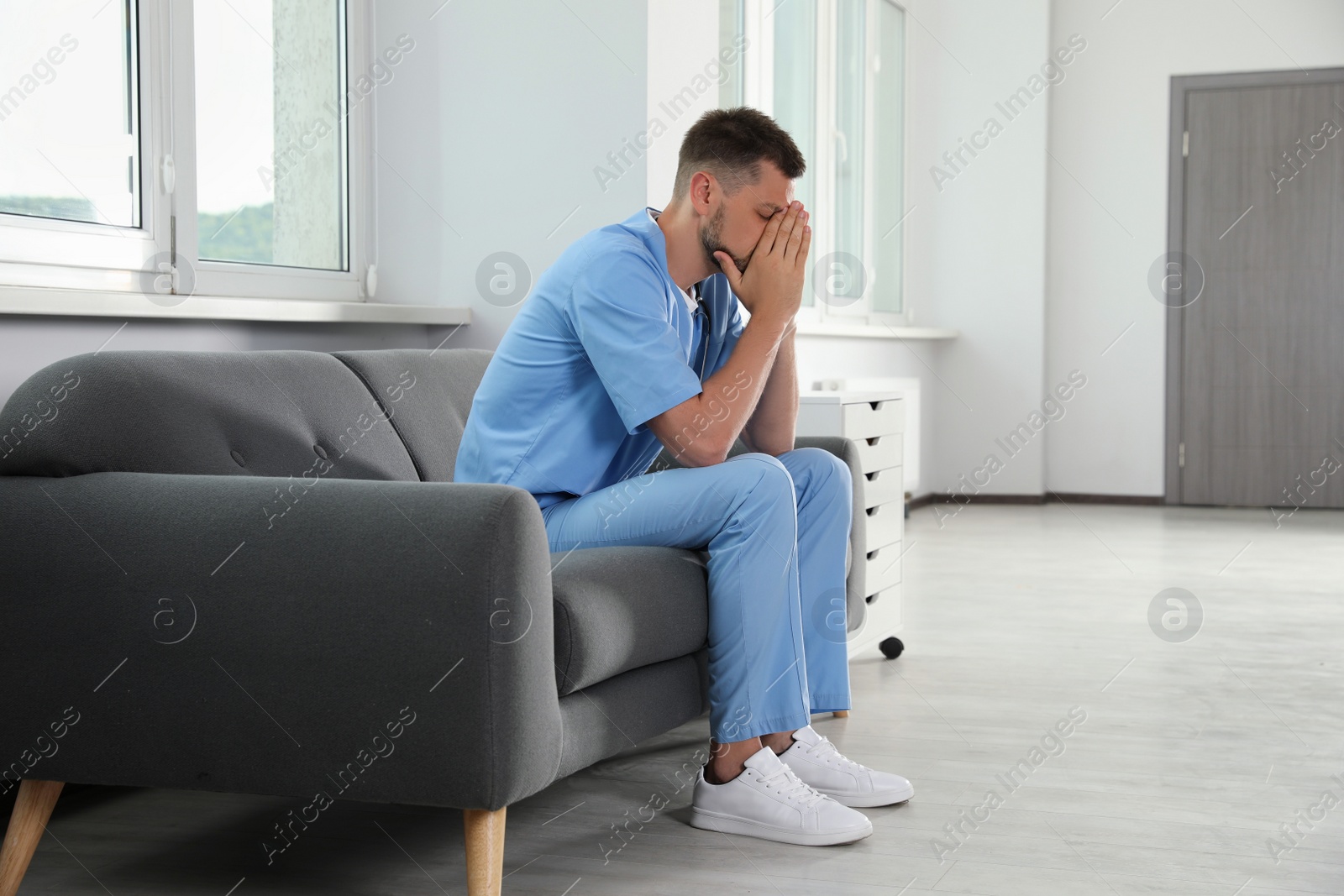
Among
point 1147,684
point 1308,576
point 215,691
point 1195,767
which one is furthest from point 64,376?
point 1308,576

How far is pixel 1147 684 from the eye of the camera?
3000 mm

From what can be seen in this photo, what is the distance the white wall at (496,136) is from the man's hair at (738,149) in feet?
4.02

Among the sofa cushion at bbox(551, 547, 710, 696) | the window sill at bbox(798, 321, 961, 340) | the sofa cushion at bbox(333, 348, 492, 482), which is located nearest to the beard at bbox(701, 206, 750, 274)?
the sofa cushion at bbox(551, 547, 710, 696)

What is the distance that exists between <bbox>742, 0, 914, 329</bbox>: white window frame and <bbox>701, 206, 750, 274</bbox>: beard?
7.39ft

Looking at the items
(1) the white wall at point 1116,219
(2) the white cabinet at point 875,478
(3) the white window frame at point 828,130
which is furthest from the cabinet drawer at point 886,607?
(1) the white wall at point 1116,219

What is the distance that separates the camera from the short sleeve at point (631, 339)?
6.35 ft

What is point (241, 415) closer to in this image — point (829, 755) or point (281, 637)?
point (281, 637)

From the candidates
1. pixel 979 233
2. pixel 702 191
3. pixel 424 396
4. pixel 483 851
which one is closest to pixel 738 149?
pixel 702 191

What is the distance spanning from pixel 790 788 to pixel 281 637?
78 cm

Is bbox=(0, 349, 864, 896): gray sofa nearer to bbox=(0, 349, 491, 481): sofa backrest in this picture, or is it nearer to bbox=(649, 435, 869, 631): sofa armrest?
bbox=(0, 349, 491, 481): sofa backrest

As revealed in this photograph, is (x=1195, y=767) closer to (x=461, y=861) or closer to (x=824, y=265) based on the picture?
(x=461, y=861)

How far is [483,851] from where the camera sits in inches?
63.4

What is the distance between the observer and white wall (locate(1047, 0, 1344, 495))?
6.61 meters

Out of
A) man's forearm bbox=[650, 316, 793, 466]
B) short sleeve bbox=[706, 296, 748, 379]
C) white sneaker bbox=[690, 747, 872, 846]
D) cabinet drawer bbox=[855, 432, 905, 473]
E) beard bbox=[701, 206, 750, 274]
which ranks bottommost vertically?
white sneaker bbox=[690, 747, 872, 846]
